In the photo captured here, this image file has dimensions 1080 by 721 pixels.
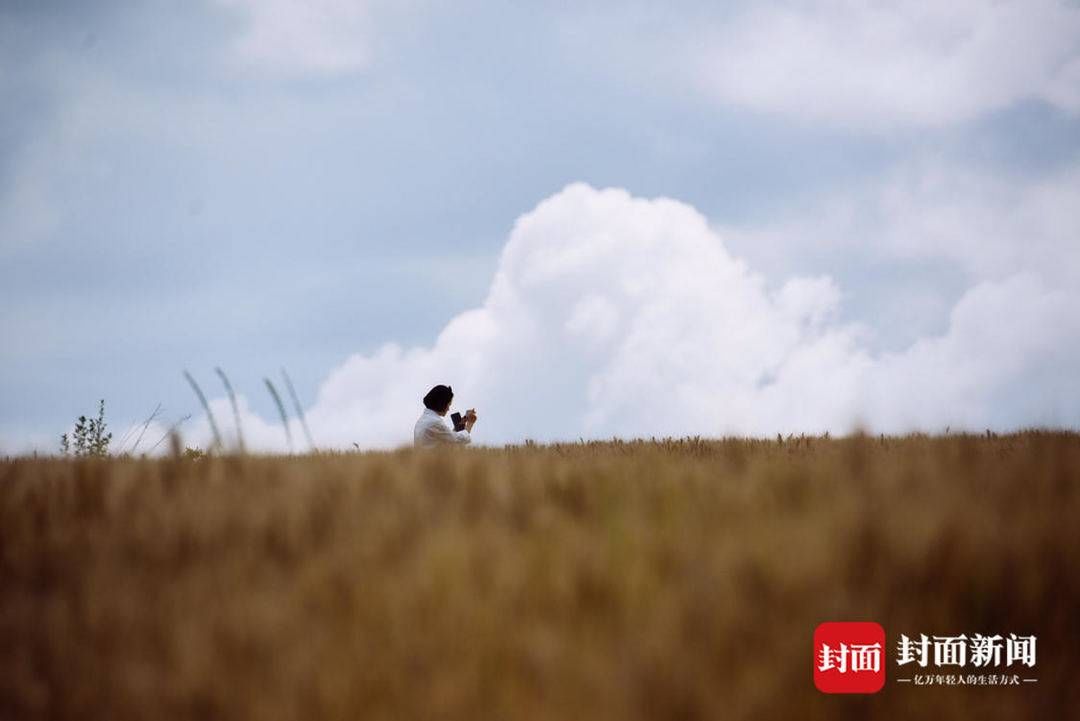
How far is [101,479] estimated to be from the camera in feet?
9.05

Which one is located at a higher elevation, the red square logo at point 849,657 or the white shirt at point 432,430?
the white shirt at point 432,430

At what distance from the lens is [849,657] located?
4.59 ft

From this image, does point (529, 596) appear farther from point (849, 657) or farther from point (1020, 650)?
point (1020, 650)

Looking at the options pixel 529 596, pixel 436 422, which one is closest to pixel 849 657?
pixel 529 596

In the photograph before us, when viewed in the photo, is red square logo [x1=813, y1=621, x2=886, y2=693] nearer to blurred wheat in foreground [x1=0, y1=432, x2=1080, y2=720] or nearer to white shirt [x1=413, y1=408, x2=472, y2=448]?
blurred wheat in foreground [x1=0, y1=432, x2=1080, y2=720]

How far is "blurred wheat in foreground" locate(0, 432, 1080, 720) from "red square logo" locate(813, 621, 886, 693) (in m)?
0.02

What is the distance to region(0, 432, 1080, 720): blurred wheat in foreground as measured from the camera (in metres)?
1.33

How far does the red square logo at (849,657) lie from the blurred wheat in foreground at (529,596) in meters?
0.02

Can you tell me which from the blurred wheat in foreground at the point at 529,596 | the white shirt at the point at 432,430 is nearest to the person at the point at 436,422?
the white shirt at the point at 432,430

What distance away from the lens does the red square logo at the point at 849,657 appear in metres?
1.36

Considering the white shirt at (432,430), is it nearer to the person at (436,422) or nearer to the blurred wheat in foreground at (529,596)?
the person at (436,422)

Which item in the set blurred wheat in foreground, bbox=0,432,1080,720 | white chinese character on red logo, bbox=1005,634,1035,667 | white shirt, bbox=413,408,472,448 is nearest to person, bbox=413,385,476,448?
white shirt, bbox=413,408,472,448

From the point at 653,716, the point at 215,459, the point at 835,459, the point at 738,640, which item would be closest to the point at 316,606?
the point at 653,716

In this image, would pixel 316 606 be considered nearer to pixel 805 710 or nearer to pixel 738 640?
pixel 738 640
